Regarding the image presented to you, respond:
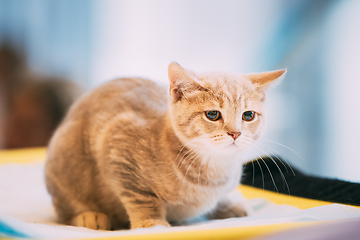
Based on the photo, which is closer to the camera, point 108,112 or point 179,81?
point 179,81

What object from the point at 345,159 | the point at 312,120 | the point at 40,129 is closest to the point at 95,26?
the point at 40,129

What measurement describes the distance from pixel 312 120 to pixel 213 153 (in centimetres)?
225

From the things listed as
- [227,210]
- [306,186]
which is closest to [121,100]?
[227,210]

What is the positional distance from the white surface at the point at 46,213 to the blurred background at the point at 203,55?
0.37 meters

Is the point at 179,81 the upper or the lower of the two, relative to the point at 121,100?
upper

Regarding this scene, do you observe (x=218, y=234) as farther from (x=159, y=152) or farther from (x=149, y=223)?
(x=159, y=152)

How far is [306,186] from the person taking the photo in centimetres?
175

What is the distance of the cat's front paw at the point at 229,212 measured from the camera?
154cm

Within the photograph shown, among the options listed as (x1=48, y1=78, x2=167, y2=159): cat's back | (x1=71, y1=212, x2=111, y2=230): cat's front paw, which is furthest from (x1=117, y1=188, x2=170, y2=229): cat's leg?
(x1=48, y1=78, x2=167, y2=159): cat's back

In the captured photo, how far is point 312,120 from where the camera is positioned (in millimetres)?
3248

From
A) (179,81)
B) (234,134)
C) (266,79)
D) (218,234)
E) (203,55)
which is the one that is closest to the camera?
(218,234)

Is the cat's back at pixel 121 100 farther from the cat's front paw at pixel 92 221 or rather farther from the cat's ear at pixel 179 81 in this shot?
the cat's front paw at pixel 92 221

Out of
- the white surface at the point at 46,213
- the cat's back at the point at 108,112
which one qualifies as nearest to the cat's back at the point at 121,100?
the cat's back at the point at 108,112

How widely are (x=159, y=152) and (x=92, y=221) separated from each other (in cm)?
44
